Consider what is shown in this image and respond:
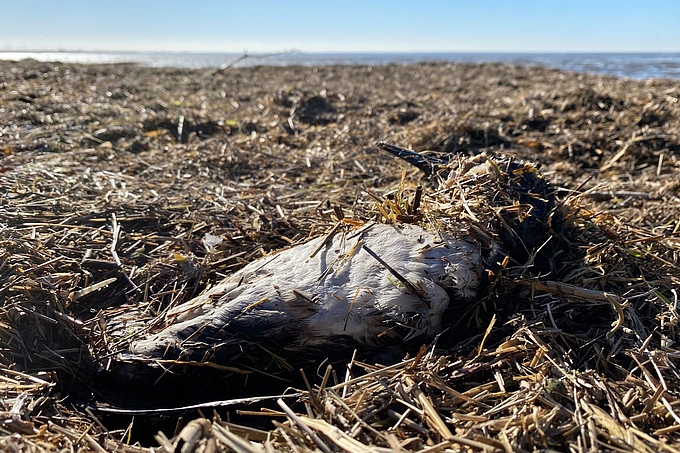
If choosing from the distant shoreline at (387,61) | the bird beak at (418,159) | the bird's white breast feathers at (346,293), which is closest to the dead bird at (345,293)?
the bird's white breast feathers at (346,293)

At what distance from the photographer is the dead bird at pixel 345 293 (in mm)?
2221

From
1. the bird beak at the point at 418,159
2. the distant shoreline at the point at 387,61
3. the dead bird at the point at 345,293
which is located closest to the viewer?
the dead bird at the point at 345,293

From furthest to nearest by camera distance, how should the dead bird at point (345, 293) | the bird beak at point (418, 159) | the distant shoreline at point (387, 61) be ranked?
the distant shoreline at point (387, 61), the bird beak at point (418, 159), the dead bird at point (345, 293)

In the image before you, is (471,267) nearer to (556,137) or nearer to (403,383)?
(403,383)

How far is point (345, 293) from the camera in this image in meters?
2.28

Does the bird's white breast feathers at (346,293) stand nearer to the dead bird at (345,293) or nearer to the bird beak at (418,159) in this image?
the dead bird at (345,293)

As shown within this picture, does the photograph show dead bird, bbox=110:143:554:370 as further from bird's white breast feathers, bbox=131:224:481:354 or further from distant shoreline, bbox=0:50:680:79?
distant shoreline, bbox=0:50:680:79

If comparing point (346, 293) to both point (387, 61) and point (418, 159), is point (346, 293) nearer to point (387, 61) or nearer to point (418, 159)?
point (418, 159)

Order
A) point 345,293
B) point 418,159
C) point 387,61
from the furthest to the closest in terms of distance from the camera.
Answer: point 387,61
point 418,159
point 345,293

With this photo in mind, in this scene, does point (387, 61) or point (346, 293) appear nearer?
point (346, 293)

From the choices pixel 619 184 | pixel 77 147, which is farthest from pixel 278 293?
pixel 77 147

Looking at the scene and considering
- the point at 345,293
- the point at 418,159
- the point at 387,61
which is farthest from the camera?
the point at 387,61

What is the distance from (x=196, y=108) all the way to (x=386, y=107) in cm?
348

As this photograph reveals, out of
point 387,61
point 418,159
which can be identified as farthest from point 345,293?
point 387,61
